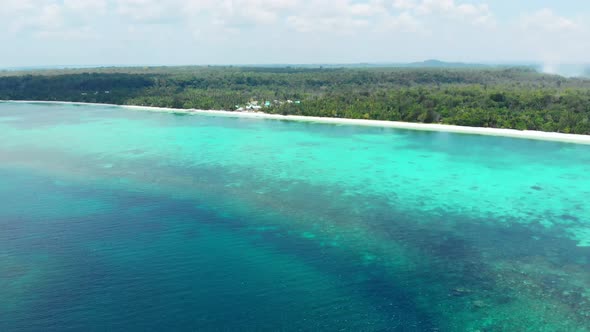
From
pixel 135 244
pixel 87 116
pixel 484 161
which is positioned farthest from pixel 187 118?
pixel 135 244

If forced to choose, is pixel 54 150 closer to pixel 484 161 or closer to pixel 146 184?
pixel 146 184

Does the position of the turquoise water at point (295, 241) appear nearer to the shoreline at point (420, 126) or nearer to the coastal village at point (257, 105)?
the shoreline at point (420, 126)

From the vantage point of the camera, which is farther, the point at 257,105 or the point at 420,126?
the point at 257,105

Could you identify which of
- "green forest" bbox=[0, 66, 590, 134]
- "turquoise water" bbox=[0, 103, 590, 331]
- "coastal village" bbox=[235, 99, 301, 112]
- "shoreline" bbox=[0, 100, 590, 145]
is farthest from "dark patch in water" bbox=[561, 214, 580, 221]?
"coastal village" bbox=[235, 99, 301, 112]

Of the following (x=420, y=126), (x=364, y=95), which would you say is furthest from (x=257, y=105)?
(x=420, y=126)

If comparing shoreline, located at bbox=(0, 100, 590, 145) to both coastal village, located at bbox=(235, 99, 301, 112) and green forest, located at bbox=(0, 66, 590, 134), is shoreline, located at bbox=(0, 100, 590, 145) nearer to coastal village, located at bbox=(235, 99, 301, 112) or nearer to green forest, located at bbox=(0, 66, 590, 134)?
green forest, located at bbox=(0, 66, 590, 134)

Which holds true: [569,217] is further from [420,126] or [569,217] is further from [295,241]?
[420,126]
